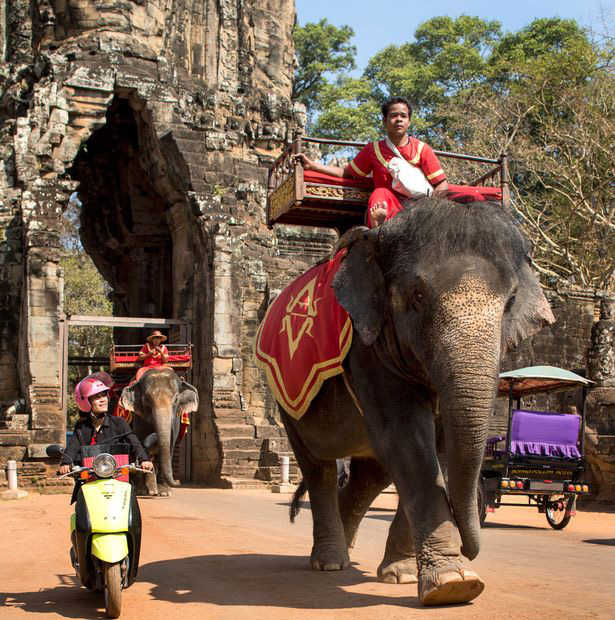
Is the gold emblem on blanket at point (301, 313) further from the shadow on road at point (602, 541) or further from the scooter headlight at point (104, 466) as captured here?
the shadow on road at point (602, 541)

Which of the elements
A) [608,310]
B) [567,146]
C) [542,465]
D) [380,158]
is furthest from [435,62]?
[380,158]

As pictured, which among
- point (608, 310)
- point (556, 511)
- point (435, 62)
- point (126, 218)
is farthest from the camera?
point (435, 62)

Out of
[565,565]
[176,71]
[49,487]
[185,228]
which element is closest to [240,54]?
[176,71]

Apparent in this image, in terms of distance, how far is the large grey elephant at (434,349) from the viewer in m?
5.18

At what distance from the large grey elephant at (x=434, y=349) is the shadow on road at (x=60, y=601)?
1809 millimetres

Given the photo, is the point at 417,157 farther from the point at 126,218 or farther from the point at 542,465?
the point at 126,218

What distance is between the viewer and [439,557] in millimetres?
5234

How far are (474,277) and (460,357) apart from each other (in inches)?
17.9

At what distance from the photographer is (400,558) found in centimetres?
639

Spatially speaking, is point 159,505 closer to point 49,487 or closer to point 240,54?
point 49,487

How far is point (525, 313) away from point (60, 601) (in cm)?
331

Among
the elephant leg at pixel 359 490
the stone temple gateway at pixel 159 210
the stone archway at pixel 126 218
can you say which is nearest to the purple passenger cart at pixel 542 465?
the stone temple gateway at pixel 159 210

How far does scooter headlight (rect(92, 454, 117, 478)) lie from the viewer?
246 inches

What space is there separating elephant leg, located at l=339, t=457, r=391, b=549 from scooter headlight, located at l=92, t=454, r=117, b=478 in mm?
2075
